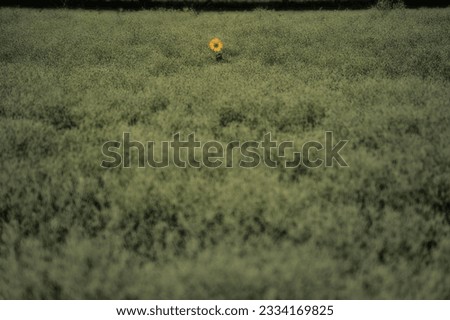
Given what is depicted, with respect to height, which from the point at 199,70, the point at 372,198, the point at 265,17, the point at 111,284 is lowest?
the point at 111,284

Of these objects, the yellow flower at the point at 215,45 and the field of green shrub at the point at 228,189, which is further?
the yellow flower at the point at 215,45

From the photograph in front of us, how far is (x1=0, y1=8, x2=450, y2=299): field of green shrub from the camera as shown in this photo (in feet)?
7.42

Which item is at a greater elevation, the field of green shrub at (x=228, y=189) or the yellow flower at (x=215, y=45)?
the yellow flower at (x=215, y=45)

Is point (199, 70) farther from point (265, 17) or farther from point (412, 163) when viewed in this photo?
point (265, 17)

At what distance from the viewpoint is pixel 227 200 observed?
3002 millimetres

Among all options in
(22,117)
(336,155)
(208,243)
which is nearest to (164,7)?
(22,117)

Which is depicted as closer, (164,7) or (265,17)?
(265,17)

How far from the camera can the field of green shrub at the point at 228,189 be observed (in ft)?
7.42

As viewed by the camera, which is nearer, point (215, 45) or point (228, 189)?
point (228, 189)

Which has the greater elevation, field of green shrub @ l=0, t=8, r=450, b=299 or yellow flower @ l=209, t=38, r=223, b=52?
yellow flower @ l=209, t=38, r=223, b=52

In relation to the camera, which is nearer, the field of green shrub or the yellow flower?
the field of green shrub

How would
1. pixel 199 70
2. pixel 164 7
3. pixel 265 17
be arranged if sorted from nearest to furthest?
pixel 199 70
pixel 265 17
pixel 164 7

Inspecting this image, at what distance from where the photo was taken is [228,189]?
3.15 meters

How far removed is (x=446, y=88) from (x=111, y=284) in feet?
18.1
